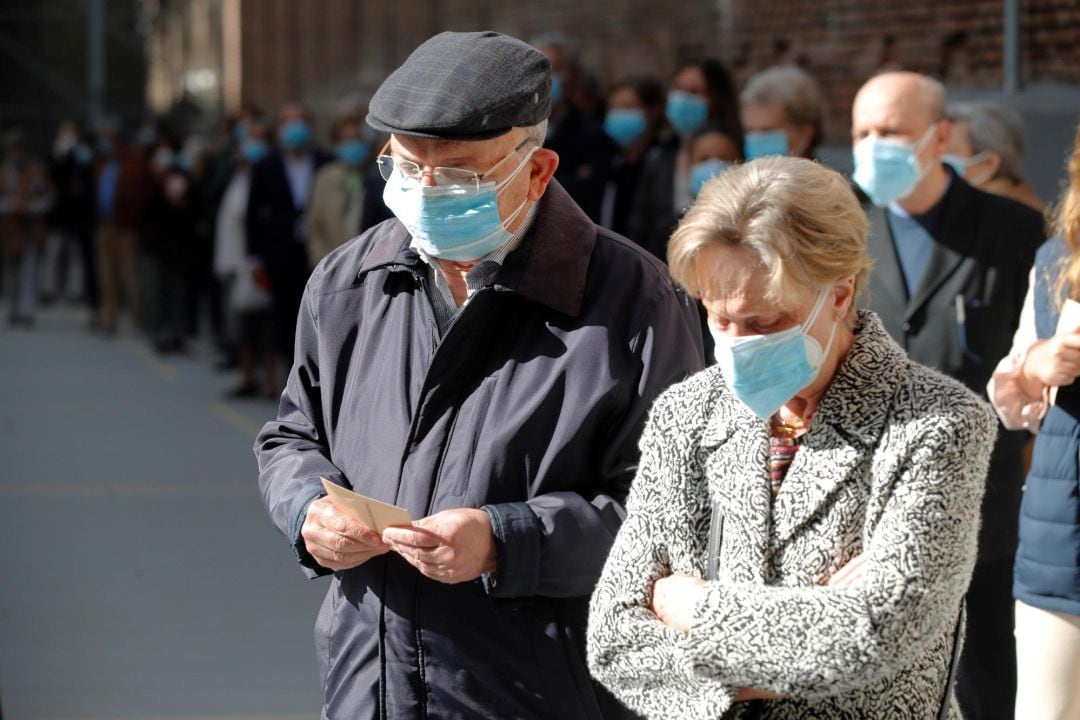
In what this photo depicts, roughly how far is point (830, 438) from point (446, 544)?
695 millimetres

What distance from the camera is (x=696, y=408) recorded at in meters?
2.80

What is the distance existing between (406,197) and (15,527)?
6816 mm

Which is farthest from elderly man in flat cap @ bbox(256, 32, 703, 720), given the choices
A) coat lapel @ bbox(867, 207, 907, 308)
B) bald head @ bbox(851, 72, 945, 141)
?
bald head @ bbox(851, 72, 945, 141)

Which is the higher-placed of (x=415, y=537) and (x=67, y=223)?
(x=415, y=537)

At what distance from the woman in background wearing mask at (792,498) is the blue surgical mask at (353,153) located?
984cm

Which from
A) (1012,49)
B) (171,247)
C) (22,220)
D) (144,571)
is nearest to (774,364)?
(144,571)

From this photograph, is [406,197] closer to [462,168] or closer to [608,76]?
[462,168]

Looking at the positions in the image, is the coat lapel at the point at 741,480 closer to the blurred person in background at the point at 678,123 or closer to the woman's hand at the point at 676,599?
the woman's hand at the point at 676,599

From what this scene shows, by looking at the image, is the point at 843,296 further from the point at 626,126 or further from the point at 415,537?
the point at 626,126

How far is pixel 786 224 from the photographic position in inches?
104

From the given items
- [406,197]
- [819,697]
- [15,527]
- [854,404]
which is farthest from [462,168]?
[15,527]

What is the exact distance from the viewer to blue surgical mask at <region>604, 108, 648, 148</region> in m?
9.85

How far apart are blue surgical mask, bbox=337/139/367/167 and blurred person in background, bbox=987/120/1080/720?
28.8ft

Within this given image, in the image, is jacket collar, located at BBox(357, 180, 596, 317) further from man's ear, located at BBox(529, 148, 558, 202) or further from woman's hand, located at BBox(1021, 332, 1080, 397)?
woman's hand, located at BBox(1021, 332, 1080, 397)
